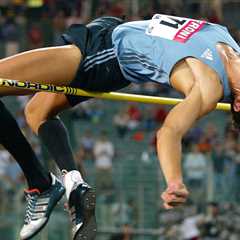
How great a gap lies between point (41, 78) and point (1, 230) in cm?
609

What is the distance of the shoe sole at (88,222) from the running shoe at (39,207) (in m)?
0.22

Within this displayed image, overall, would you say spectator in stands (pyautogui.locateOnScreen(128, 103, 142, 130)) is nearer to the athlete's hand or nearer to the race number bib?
the race number bib

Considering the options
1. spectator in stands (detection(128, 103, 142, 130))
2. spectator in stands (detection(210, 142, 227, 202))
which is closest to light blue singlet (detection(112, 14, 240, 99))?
spectator in stands (detection(210, 142, 227, 202))

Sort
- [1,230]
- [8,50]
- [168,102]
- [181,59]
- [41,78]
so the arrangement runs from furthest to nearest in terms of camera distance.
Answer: [8,50]
[1,230]
[168,102]
[41,78]
[181,59]

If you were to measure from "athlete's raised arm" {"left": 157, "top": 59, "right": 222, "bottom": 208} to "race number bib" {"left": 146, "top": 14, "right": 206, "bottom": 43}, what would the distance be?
0.32m

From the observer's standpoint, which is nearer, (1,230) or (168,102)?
(168,102)

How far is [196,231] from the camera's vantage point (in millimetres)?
12781

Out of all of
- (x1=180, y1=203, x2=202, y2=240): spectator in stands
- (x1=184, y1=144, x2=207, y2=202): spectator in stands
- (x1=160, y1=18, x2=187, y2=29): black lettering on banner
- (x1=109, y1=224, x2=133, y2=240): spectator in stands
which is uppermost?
(x1=160, y1=18, x2=187, y2=29): black lettering on banner

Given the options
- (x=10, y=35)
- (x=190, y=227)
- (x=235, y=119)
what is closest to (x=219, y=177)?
(x=190, y=227)

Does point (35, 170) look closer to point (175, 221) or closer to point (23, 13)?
point (175, 221)

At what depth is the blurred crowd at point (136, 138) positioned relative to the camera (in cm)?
1266

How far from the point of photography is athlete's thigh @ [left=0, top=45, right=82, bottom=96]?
625 cm

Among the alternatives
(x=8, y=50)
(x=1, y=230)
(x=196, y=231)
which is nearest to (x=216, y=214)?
(x=196, y=231)

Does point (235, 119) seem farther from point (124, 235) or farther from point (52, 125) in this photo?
point (124, 235)
